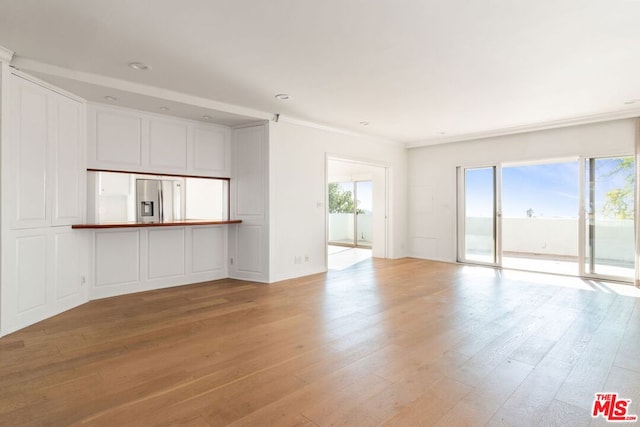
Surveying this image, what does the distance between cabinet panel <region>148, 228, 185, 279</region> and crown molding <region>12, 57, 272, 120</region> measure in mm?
1977

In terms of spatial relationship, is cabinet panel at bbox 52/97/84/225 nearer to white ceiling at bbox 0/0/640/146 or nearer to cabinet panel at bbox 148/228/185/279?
white ceiling at bbox 0/0/640/146

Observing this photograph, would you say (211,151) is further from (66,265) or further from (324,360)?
(324,360)

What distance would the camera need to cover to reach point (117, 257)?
4.68 meters

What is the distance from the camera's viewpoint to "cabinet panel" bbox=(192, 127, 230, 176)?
17.9 feet

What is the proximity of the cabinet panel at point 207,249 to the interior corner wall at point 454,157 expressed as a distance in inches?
181

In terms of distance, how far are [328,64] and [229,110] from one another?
2.01 metres

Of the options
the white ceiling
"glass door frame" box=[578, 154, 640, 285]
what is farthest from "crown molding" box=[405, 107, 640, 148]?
"glass door frame" box=[578, 154, 640, 285]

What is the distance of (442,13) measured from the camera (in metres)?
2.59

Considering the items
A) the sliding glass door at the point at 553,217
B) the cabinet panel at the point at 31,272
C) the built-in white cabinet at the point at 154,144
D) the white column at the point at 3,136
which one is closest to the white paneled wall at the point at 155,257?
the cabinet panel at the point at 31,272

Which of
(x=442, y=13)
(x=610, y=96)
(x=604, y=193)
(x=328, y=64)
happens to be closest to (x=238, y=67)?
(x=328, y=64)

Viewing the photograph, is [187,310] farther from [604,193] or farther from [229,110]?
[604,193]

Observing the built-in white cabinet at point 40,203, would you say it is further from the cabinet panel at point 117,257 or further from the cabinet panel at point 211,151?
the cabinet panel at point 211,151

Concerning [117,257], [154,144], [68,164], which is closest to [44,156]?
[68,164]

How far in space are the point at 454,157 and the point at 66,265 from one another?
714cm
